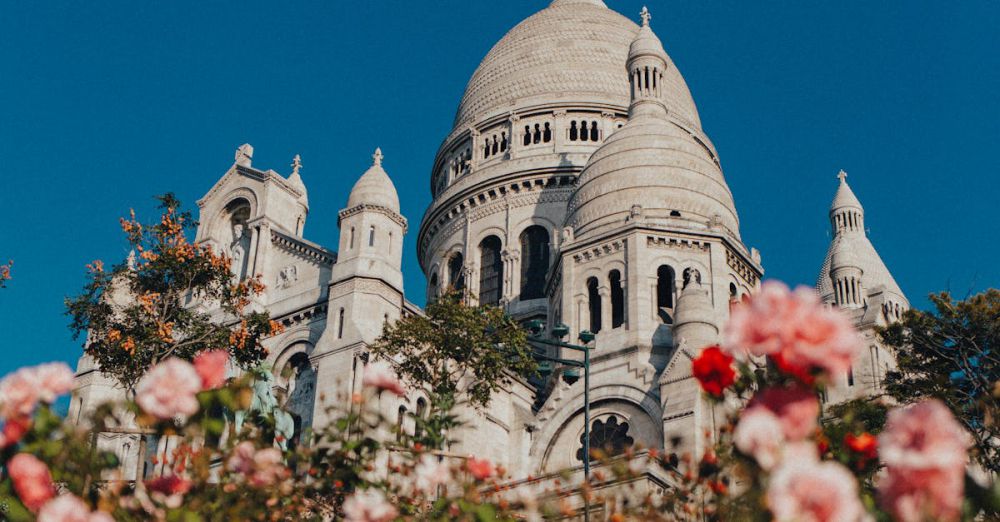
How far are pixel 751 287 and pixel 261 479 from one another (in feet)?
119

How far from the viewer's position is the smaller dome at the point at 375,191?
38.0 metres

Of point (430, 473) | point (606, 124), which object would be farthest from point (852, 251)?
point (430, 473)

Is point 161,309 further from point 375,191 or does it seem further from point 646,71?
point 646,71

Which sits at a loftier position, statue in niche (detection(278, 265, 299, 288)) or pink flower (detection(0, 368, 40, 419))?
statue in niche (detection(278, 265, 299, 288))

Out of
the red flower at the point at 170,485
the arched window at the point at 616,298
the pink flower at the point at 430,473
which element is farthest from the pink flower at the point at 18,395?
the arched window at the point at 616,298

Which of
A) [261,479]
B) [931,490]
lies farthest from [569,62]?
[931,490]

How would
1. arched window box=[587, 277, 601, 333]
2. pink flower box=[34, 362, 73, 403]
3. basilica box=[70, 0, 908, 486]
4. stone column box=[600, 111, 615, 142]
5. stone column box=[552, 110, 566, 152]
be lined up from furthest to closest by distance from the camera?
stone column box=[600, 111, 615, 142]
stone column box=[552, 110, 566, 152]
arched window box=[587, 277, 601, 333]
basilica box=[70, 0, 908, 486]
pink flower box=[34, 362, 73, 403]

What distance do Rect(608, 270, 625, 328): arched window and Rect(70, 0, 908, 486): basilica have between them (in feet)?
0.23

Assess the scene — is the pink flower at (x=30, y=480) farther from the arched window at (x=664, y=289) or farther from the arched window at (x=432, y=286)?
the arched window at (x=432, y=286)

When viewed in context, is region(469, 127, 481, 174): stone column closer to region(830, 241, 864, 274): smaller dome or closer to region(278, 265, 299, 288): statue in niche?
region(830, 241, 864, 274): smaller dome

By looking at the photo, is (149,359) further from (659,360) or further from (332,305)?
(659,360)

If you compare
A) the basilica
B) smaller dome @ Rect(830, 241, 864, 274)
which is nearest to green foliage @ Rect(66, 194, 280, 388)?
the basilica

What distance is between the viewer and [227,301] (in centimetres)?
3142

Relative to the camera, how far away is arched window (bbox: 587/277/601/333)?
135 ft
